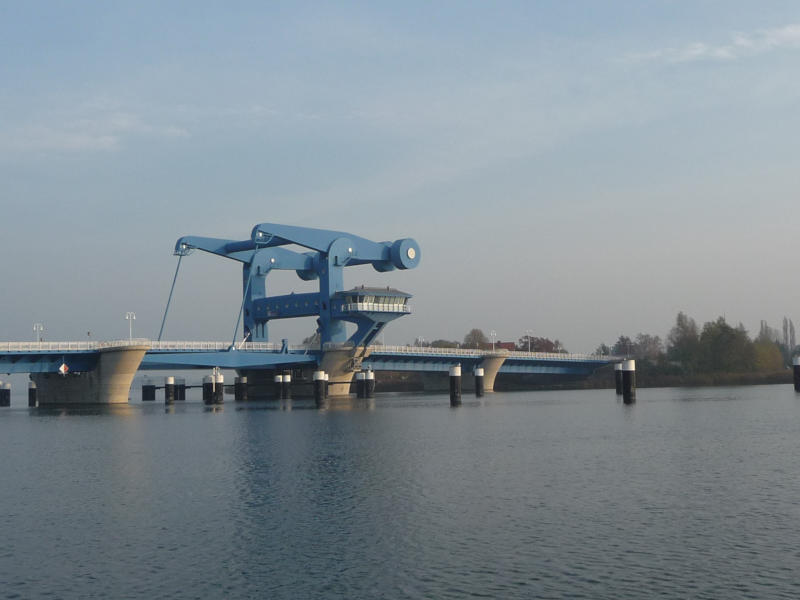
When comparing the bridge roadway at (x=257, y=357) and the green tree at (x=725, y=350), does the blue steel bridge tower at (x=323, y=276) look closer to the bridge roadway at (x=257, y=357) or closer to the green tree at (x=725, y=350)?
the bridge roadway at (x=257, y=357)

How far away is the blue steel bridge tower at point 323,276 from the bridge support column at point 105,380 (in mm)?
13762

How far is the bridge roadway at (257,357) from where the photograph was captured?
73562mm

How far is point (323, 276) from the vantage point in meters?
90.9

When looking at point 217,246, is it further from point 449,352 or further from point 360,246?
point 449,352

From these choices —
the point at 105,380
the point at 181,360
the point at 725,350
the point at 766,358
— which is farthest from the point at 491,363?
the point at 105,380

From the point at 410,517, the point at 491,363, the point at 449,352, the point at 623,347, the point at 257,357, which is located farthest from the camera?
the point at 623,347

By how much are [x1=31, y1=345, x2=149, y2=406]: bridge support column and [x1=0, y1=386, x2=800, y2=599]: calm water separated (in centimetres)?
3583

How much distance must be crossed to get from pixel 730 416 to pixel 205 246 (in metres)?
53.8

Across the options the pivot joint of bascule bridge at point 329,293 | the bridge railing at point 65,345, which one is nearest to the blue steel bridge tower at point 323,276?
the pivot joint of bascule bridge at point 329,293

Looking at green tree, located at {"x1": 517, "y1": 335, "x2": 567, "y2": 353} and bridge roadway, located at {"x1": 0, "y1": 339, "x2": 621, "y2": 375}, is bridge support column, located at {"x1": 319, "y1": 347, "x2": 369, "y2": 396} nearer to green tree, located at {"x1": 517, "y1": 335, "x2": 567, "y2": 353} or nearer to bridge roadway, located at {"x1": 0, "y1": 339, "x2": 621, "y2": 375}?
bridge roadway, located at {"x1": 0, "y1": 339, "x2": 621, "y2": 375}

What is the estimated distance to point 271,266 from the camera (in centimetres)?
9519

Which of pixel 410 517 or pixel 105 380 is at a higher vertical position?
pixel 105 380

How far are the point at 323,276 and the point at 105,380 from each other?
23574 millimetres

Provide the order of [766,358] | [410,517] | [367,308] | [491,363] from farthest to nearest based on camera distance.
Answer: [766,358]
[491,363]
[367,308]
[410,517]
